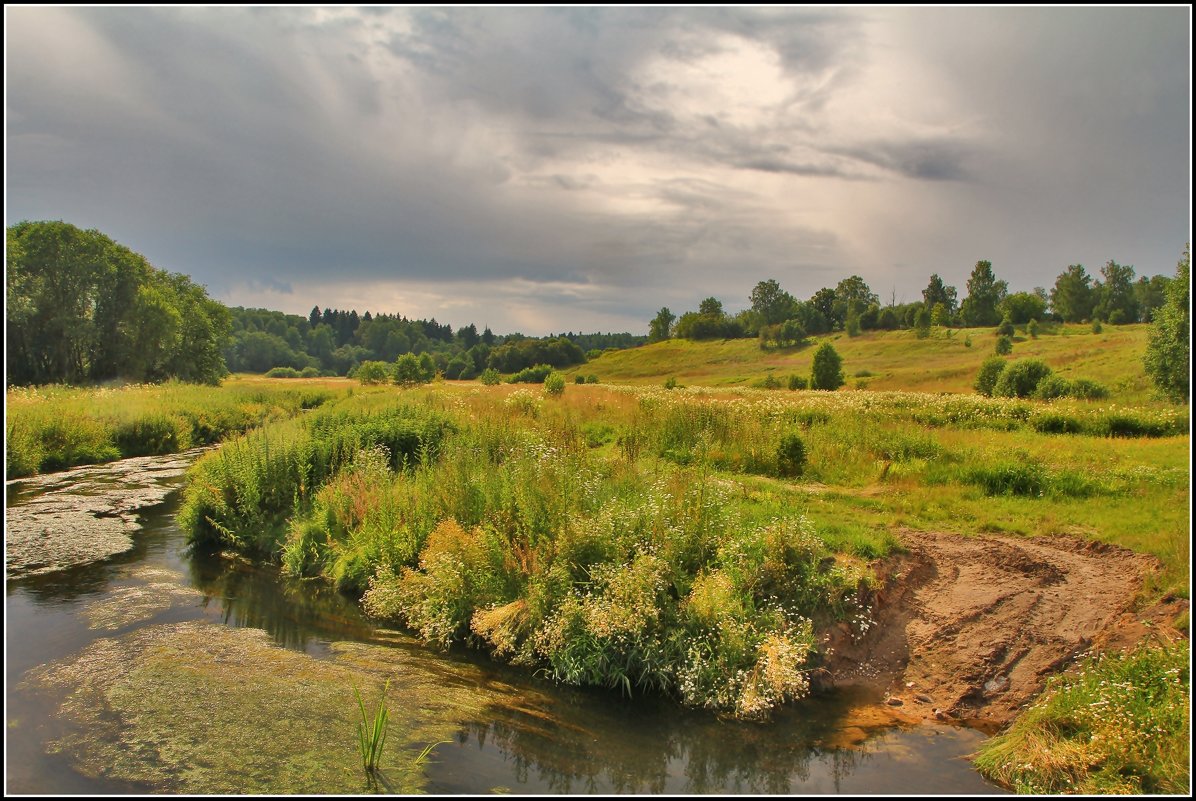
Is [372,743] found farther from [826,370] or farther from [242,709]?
[826,370]

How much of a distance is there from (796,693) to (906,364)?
257ft

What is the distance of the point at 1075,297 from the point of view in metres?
108

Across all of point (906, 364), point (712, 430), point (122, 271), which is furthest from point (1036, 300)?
point (122, 271)

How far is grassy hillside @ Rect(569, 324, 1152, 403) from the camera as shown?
55.1 metres

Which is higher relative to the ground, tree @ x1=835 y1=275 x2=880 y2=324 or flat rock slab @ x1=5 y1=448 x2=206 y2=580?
tree @ x1=835 y1=275 x2=880 y2=324

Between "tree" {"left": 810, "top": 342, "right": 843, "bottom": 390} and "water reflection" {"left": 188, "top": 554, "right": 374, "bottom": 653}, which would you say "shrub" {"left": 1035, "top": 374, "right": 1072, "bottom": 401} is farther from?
"water reflection" {"left": 188, "top": 554, "right": 374, "bottom": 653}

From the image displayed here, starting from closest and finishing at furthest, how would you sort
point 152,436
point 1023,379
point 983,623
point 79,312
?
point 983,623, point 152,436, point 1023,379, point 79,312

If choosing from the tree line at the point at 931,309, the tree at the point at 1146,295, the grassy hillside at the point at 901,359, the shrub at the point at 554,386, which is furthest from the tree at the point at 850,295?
the shrub at the point at 554,386

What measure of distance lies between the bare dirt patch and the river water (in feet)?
1.86

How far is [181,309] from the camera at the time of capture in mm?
62969

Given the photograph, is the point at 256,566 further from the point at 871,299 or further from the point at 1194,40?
the point at 871,299

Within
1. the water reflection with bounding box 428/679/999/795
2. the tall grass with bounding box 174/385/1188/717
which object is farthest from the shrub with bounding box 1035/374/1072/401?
the water reflection with bounding box 428/679/999/795

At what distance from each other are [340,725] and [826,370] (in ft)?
185

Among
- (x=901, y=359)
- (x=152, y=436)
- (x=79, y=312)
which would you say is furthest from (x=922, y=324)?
(x=79, y=312)
